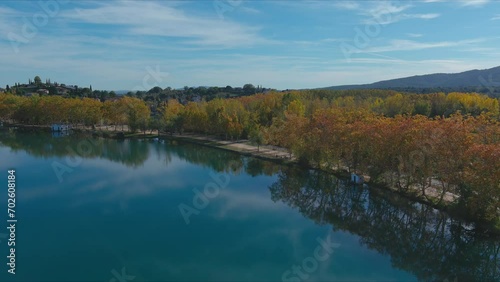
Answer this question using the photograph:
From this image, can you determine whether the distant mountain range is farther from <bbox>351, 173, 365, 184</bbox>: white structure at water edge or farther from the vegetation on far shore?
<bbox>351, 173, 365, 184</bbox>: white structure at water edge

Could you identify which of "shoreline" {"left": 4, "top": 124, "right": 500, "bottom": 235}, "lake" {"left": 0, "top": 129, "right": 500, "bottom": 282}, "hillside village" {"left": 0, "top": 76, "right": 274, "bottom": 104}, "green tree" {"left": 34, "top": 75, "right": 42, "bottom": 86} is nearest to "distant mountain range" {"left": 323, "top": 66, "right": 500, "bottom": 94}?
"hillside village" {"left": 0, "top": 76, "right": 274, "bottom": 104}

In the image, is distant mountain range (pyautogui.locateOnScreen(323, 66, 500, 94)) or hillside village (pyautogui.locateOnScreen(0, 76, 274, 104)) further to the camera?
distant mountain range (pyautogui.locateOnScreen(323, 66, 500, 94))

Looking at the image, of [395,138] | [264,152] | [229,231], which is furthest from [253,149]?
[229,231]

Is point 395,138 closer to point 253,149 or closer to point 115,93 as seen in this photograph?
point 253,149

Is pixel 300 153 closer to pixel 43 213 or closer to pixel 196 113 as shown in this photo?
pixel 43 213

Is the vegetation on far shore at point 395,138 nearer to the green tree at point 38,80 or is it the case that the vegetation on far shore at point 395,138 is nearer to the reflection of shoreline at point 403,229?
the reflection of shoreline at point 403,229

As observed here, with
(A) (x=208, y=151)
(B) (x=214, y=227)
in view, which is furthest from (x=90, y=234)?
(A) (x=208, y=151)

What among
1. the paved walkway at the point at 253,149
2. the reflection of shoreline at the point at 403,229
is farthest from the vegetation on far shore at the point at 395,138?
the reflection of shoreline at the point at 403,229

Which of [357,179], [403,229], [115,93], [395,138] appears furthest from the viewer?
[115,93]
